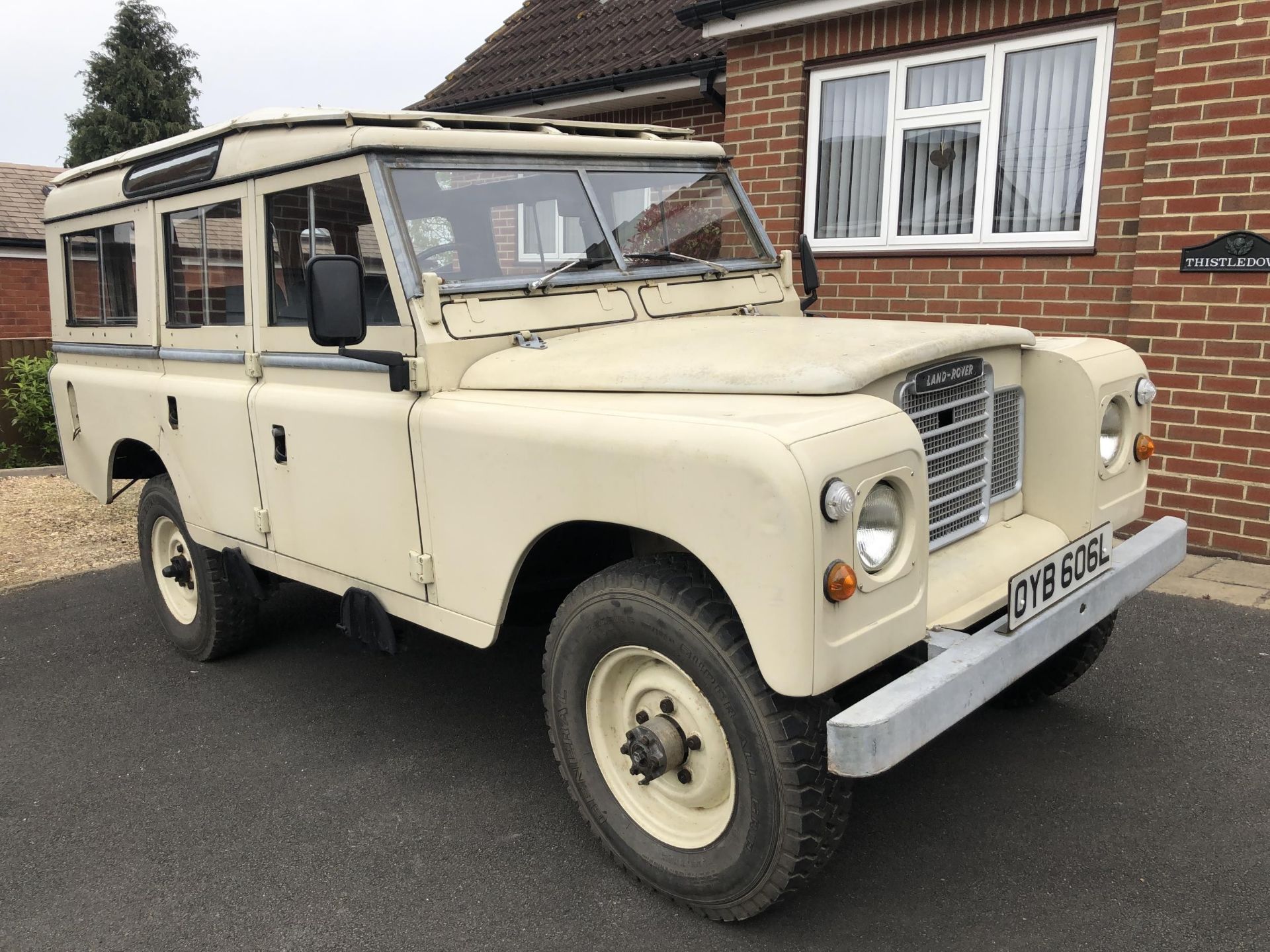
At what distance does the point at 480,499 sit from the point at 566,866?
113 centimetres

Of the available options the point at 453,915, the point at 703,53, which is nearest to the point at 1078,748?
the point at 453,915

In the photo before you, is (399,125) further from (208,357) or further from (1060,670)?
(1060,670)

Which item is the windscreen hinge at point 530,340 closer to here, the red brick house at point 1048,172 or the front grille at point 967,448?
the front grille at point 967,448

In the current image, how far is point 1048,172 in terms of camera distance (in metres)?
6.54

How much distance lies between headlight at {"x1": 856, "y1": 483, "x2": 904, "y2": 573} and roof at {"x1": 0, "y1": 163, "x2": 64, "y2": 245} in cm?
1543

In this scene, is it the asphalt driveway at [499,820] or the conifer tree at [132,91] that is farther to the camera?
the conifer tree at [132,91]

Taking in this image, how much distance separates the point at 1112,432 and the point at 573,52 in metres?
8.32

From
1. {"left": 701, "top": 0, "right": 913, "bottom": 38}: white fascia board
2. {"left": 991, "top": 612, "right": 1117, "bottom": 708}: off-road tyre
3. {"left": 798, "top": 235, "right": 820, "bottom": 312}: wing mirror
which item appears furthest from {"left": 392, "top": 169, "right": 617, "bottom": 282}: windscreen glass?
{"left": 701, "top": 0, "right": 913, "bottom": 38}: white fascia board

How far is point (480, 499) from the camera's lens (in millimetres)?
2971

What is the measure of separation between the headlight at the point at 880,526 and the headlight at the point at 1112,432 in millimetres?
1345

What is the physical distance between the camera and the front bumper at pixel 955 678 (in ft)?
7.27

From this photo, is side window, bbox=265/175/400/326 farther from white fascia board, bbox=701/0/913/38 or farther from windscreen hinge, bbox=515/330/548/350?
white fascia board, bbox=701/0/913/38

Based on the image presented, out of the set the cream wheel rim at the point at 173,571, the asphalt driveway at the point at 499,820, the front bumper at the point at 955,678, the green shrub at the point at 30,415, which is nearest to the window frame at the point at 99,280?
the cream wheel rim at the point at 173,571

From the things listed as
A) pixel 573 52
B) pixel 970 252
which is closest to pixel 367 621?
pixel 970 252
